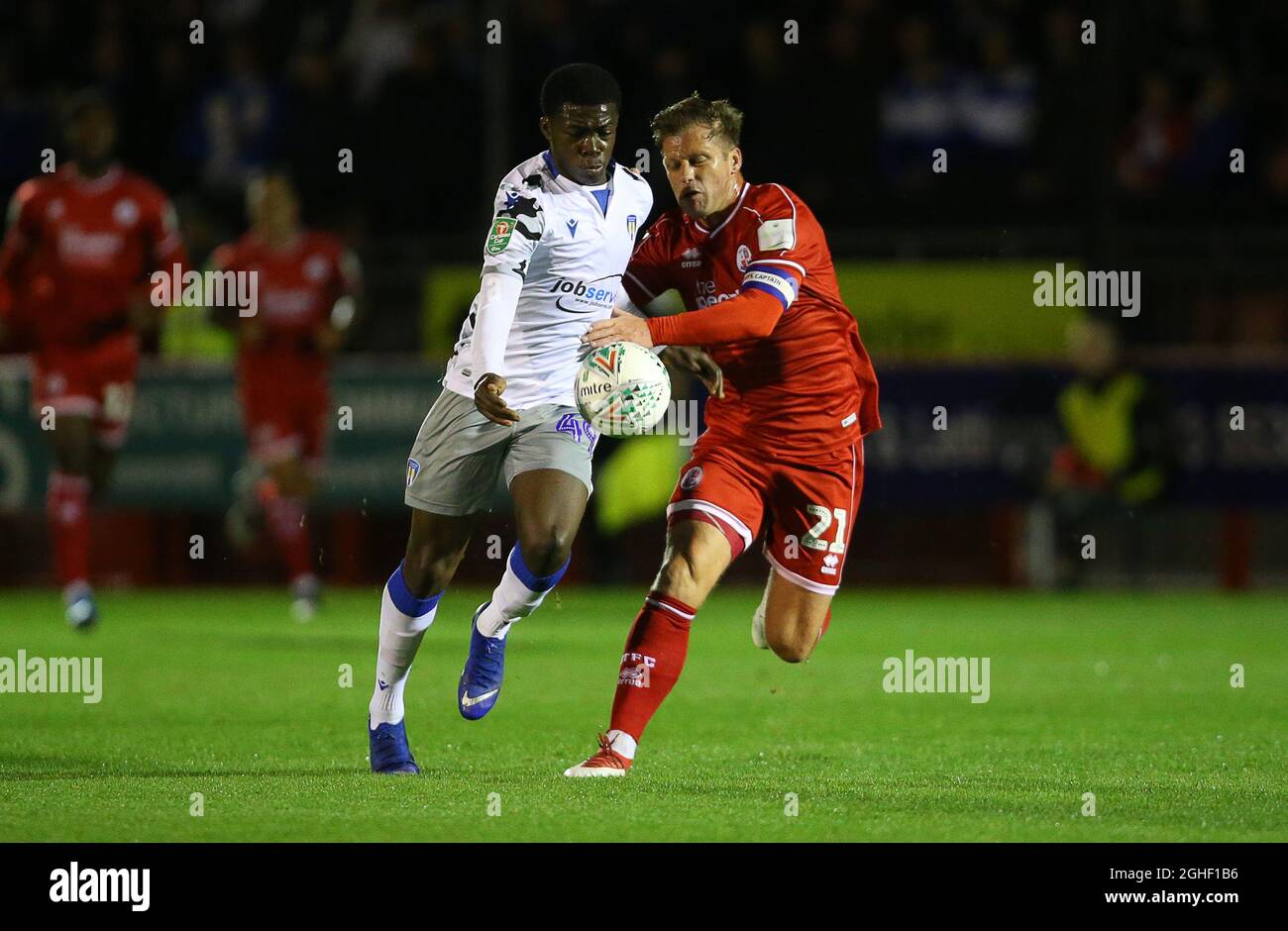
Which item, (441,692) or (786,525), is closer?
(786,525)

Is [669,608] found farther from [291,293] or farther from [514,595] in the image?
[291,293]

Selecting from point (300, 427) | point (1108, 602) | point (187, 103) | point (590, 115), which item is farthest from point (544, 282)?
point (187, 103)

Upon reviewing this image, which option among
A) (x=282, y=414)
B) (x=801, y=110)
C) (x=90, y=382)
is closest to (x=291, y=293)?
(x=282, y=414)

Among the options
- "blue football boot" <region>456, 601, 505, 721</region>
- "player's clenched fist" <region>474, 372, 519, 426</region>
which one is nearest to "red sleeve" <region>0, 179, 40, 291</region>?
"blue football boot" <region>456, 601, 505, 721</region>

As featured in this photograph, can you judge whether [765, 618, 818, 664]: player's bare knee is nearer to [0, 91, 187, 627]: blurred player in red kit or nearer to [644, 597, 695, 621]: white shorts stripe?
[644, 597, 695, 621]: white shorts stripe

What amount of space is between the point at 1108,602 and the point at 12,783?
32.2ft

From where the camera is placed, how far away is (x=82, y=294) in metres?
12.6

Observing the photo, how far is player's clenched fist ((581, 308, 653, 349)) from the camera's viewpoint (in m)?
6.50

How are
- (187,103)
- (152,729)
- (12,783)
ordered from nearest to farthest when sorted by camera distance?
(12,783) < (152,729) < (187,103)

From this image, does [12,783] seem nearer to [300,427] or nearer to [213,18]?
[300,427]

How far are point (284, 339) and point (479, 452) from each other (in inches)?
292

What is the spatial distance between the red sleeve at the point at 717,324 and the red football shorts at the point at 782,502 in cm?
58

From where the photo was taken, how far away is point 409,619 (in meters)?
6.98

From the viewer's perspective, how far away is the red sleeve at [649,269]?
7238 millimetres
